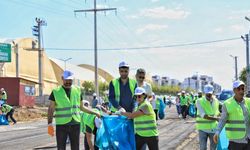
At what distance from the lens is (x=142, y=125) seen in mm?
8211

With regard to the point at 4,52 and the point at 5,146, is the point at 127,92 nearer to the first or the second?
the point at 5,146

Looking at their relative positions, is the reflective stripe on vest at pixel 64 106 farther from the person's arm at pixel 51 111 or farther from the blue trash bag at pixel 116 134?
the blue trash bag at pixel 116 134

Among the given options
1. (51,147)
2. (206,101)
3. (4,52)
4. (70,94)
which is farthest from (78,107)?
(4,52)

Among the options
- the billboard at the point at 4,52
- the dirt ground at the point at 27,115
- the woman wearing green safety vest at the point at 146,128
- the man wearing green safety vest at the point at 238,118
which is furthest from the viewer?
the billboard at the point at 4,52

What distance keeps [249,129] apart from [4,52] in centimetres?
5124

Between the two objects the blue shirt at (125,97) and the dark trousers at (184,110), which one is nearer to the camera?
the blue shirt at (125,97)

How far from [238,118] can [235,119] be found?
5cm

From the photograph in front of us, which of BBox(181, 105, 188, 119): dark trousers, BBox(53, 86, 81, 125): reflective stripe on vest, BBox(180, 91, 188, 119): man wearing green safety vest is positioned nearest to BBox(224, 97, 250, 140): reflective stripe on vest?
BBox(53, 86, 81, 125): reflective stripe on vest

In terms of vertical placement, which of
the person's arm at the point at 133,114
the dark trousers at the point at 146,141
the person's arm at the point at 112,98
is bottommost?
the dark trousers at the point at 146,141

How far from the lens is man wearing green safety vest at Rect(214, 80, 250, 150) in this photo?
7.37m

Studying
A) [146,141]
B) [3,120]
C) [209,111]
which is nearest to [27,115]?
[3,120]

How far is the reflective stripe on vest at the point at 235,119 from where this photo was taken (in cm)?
738

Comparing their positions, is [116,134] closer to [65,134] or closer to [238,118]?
[65,134]

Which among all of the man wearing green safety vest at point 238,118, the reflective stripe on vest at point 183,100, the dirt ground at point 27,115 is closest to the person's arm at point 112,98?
the man wearing green safety vest at point 238,118
